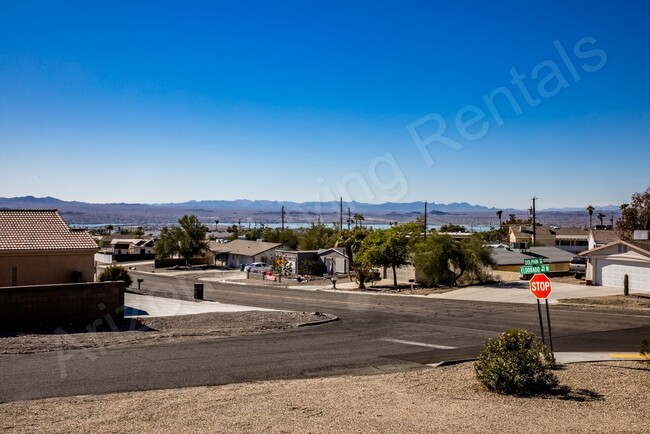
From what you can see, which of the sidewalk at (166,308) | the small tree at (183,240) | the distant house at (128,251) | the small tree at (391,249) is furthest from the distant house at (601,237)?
the distant house at (128,251)

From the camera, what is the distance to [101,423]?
11117 mm

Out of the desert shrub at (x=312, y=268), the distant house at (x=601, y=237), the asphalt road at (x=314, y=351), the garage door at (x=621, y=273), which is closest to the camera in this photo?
the asphalt road at (x=314, y=351)

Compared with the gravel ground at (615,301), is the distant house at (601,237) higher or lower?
higher

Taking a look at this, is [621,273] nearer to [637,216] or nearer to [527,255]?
[527,255]

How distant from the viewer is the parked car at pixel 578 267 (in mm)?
49869

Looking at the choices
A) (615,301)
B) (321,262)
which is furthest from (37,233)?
(321,262)

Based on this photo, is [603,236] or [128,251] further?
[128,251]

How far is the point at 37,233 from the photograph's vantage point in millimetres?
32844

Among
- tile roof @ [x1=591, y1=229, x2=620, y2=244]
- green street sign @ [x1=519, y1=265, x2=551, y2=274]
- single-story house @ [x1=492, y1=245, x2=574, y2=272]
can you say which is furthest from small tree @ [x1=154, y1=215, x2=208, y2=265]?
green street sign @ [x1=519, y1=265, x2=551, y2=274]

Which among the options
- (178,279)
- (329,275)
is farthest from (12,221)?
(329,275)

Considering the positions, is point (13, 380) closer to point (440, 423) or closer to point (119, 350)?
point (119, 350)

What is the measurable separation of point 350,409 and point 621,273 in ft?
113

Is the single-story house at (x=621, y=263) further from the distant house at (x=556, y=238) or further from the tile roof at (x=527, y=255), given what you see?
the distant house at (x=556, y=238)

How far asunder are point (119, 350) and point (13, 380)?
15.0 feet
